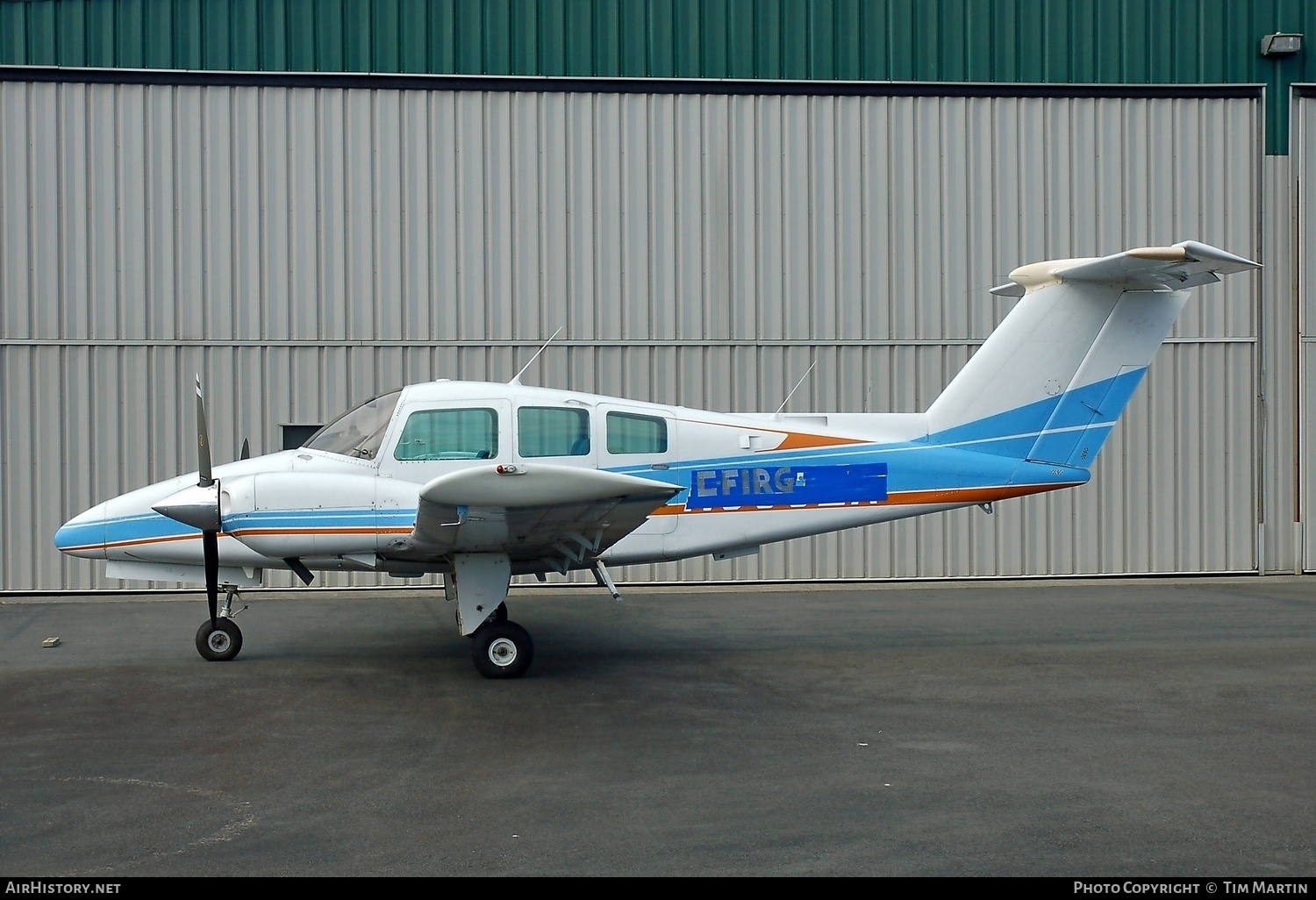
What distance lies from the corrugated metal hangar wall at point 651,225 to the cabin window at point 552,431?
4689 millimetres

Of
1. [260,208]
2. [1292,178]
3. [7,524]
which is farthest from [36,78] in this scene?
[1292,178]

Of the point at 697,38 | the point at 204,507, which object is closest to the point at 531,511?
the point at 204,507

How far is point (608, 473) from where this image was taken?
7.15m

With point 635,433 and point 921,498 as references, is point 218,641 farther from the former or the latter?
point 921,498

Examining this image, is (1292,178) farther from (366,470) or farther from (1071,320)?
(366,470)

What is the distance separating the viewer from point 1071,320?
889cm

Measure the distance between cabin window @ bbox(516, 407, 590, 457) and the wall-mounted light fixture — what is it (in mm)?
10746

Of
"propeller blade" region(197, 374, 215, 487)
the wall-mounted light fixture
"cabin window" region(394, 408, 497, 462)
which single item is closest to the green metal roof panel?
the wall-mounted light fixture

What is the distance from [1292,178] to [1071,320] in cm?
701

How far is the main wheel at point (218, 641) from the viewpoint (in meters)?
8.34

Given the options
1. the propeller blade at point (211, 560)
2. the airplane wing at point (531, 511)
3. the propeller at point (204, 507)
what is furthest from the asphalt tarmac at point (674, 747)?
the airplane wing at point (531, 511)

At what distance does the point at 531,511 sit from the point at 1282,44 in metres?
12.0

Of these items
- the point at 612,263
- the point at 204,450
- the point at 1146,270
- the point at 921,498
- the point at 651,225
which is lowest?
the point at 921,498
